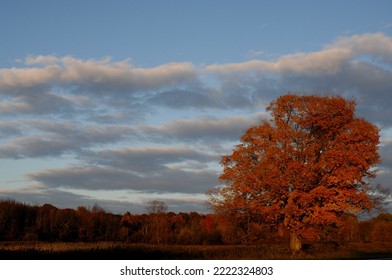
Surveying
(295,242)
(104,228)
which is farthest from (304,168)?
(104,228)

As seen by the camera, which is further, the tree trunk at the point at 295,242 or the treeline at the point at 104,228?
the treeline at the point at 104,228

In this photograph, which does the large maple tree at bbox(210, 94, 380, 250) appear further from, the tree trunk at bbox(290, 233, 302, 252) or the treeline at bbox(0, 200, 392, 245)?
the treeline at bbox(0, 200, 392, 245)

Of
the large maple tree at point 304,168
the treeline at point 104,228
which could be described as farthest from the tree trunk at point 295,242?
the treeline at point 104,228

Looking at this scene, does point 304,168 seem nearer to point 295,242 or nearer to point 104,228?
point 295,242

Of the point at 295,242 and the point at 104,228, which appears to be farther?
the point at 104,228

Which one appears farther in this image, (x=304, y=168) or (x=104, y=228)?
(x=104, y=228)

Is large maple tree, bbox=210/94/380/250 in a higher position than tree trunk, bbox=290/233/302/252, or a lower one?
higher

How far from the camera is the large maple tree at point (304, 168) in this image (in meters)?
43.9

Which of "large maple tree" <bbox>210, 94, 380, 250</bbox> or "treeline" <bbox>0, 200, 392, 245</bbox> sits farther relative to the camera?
"treeline" <bbox>0, 200, 392, 245</bbox>

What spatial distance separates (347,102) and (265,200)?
12619mm

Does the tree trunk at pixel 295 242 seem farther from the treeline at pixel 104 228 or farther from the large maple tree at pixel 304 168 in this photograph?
the treeline at pixel 104 228

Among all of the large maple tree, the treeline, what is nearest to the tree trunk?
the large maple tree

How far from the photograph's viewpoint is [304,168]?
43969mm

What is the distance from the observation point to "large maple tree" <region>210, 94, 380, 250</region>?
144 feet
